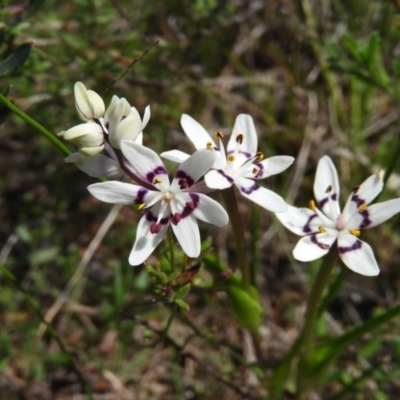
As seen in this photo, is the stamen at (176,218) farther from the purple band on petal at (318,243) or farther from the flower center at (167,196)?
the purple band on petal at (318,243)

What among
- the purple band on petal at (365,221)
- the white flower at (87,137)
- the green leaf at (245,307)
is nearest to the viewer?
the white flower at (87,137)

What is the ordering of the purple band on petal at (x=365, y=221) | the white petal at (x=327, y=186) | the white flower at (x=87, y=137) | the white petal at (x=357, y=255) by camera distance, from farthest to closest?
the white petal at (x=327, y=186) < the purple band on petal at (x=365, y=221) < the white petal at (x=357, y=255) < the white flower at (x=87, y=137)

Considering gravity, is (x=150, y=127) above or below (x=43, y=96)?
below

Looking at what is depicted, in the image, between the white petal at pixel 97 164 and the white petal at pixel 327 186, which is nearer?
the white petal at pixel 97 164

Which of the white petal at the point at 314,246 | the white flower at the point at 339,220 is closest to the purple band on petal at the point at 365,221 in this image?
the white flower at the point at 339,220

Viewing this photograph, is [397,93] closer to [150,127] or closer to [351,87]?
[351,87]

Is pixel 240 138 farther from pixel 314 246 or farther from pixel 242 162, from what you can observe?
pixel 314 246

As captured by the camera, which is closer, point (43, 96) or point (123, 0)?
point (43, 96)

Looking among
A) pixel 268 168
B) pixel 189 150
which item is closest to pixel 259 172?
pixel 268 168

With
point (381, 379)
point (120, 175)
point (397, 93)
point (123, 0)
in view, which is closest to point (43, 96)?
point (123, 0)
